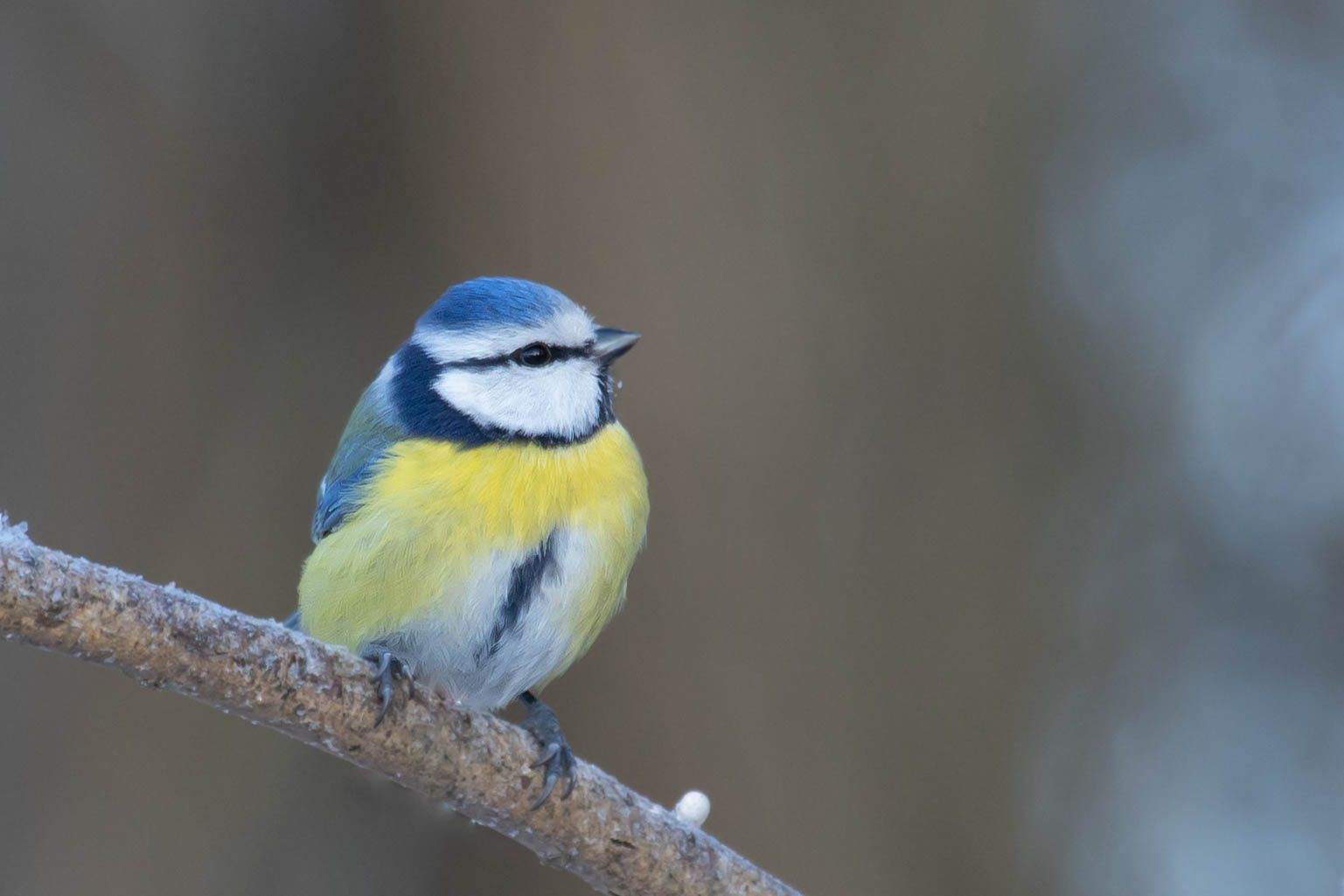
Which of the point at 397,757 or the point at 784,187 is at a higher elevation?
the point at 784,187

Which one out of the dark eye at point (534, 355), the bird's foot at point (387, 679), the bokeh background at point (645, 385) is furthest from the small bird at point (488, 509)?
the bokeh background at point (645, 385)

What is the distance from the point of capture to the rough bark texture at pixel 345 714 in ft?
5.51

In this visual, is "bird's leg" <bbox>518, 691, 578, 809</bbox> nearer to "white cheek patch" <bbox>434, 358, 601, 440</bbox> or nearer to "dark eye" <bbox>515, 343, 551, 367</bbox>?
"white cheek patch" <bbox>434, 358, 601, 440</bbox>

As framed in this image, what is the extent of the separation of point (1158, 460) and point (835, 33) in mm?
1822

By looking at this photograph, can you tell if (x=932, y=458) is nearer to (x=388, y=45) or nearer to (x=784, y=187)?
(x=784, y=187)

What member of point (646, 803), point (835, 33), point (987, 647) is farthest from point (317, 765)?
point (835, 33)

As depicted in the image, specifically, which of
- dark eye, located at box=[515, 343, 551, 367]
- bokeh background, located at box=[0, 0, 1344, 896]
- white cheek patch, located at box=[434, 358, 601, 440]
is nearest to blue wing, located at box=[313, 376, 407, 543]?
white cheek patch, located at box=[434, 358, 601, 440]

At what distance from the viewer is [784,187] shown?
12.7 ft

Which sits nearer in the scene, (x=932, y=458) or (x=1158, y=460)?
(x=932, y=458)

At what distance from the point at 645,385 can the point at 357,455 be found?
1.23 meters

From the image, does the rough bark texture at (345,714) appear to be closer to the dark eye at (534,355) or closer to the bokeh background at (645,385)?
the dark eye at (534,355)

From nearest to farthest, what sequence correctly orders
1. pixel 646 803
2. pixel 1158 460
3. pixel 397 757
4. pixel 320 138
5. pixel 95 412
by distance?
pixel 397 757 → pixel 646 803 → pixel 95 412 → pixel 320 138 → pixel 1158 460

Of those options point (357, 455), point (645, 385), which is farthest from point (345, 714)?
point (645, 385)

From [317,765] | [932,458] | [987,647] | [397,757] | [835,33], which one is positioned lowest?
[317,765]
